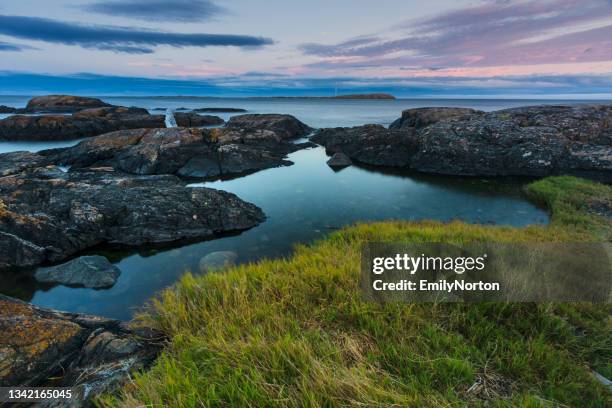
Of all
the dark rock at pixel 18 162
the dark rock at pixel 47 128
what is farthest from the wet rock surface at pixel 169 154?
the dark rock at pixel 47 128

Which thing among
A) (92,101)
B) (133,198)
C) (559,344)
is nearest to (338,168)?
(133,198)

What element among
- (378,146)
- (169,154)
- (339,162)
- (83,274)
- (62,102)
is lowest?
(83,274)

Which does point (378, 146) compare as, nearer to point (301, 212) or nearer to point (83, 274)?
point (301, 212)

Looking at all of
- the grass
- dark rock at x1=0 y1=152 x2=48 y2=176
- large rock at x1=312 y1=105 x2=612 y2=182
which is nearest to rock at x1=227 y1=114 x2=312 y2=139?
large rock at x1=312 y1=105 x2=612 y2=182

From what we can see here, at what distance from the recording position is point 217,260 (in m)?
8.92

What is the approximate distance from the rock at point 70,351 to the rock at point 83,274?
341 centimetres

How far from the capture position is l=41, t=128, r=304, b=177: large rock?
2072 centimetres

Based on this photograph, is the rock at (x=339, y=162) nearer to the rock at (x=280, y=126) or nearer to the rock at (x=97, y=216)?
the rock at (x=97, y=216)

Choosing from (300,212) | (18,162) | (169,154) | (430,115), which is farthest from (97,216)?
(430,115)

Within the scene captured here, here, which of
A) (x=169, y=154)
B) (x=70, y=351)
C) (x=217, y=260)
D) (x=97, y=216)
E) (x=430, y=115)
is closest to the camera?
(x=70, y=351)

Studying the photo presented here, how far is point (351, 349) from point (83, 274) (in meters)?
8.16

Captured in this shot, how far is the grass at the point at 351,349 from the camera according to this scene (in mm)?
2822

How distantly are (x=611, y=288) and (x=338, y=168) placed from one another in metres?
18.0

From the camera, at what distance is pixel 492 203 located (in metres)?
14.7
